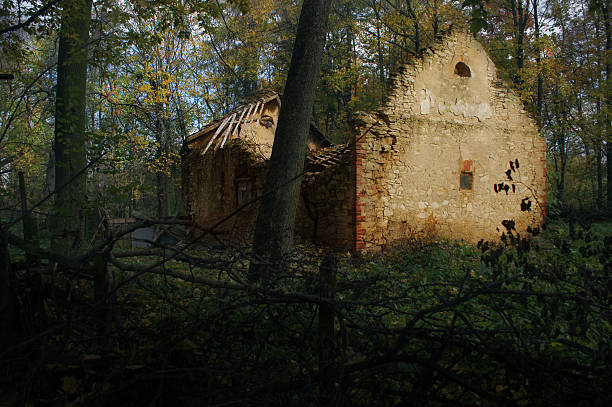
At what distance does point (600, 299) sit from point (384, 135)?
22.0 ft

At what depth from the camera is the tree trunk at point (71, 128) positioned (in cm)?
471

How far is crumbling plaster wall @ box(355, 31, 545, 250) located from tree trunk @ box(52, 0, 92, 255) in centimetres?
561

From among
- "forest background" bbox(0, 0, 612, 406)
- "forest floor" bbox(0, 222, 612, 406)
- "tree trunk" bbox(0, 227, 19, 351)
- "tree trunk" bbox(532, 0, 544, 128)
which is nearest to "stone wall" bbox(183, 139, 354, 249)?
"forest background" bbox(0, 0, 612, 406)

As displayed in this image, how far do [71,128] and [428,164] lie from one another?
309 inches

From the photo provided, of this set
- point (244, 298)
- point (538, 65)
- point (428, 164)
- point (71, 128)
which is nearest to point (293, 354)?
point (244, 298)

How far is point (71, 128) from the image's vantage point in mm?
5184

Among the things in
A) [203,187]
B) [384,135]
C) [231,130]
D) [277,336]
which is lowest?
[277,336]

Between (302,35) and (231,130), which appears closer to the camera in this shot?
(302,35)

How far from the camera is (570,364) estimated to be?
1757 millimetres

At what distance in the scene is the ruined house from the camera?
8.67 m

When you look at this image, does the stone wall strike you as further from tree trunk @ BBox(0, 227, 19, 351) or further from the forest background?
tree trunk @ BBox(0, 227, 19, 351)

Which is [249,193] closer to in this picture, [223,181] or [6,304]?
[223,181]

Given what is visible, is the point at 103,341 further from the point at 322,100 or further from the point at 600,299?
the point at 322,100

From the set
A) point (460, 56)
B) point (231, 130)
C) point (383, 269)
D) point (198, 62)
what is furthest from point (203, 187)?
point (198, 62)
